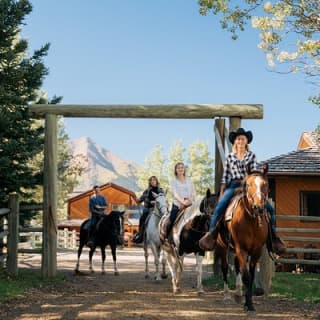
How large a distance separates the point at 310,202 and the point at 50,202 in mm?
13973

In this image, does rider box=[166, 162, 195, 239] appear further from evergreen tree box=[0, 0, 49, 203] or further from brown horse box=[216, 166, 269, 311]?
evergreen tree box=[0, 0, 49, 203]

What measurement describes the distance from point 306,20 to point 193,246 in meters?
9.90

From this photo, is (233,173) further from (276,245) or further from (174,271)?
(174,271)

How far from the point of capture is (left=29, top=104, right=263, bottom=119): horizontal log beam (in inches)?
547

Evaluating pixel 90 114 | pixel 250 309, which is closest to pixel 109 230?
pixel 90 114

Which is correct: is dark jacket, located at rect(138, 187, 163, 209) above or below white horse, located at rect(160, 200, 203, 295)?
above

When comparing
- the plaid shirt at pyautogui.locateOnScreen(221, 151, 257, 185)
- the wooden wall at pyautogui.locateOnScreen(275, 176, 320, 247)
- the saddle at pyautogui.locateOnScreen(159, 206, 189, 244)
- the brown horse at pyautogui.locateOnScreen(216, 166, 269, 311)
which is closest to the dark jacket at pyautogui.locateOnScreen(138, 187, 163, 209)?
the saddle at pyautogui.locateOnScreen(159, 206, 189, 244)

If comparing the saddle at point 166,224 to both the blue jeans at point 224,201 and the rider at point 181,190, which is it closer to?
the rider at point 181,190

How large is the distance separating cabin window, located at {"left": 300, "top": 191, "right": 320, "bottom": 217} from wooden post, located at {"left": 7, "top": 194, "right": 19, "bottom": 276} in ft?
46.6

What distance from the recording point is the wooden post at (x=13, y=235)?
44.6 ft

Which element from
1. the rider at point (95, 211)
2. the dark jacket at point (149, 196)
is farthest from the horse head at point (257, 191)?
the rider at point (95, 211)

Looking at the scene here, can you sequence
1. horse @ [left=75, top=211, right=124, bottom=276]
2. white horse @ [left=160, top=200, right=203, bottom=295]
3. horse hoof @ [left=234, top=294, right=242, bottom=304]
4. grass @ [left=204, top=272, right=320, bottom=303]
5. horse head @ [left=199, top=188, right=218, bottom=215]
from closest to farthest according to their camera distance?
horse hoof @ [left=234, top=294, right=242, bottom=304] → horse head @ [left=199, top=188, right=218, bottom=215] → grass @ [left=204, top=272, right=320, bottom=303] → white horse @ [left=160, top=200, right=203, bottom=295] → horse @ [left=75, top=211, right=124, bottom=276]

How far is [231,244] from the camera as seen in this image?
948 centimetres

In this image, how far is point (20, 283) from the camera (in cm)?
1216
